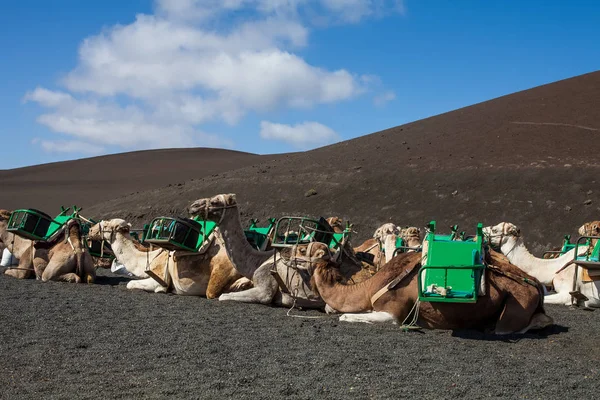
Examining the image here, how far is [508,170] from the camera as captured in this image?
36.6 meters

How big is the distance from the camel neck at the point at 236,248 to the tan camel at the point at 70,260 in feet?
14.2

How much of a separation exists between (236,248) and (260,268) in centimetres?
50

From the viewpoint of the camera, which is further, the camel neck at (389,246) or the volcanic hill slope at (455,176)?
the volcanic hill slope at (455,176)

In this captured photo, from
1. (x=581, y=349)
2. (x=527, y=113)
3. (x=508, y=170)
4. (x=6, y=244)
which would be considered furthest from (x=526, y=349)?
(x=527, y=113)

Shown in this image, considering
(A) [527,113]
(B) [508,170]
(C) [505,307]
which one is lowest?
(C) [505,307]

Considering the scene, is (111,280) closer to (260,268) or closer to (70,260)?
(70,260)

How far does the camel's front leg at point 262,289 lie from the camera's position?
11.6 meters

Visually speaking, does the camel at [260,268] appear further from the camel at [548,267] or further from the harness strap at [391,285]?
the camel at [548,267]

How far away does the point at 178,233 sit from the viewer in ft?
40.7

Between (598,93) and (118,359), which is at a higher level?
(598,93)

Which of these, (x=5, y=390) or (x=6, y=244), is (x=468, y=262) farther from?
(x=6, y=244)

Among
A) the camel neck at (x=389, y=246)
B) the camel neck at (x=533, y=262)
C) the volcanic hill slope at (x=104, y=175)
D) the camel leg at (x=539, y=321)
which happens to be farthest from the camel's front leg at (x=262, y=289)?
the volcanic hill slope at (x=104, y=175)

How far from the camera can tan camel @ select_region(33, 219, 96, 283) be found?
15.0 metres

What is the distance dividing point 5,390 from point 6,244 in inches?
449
